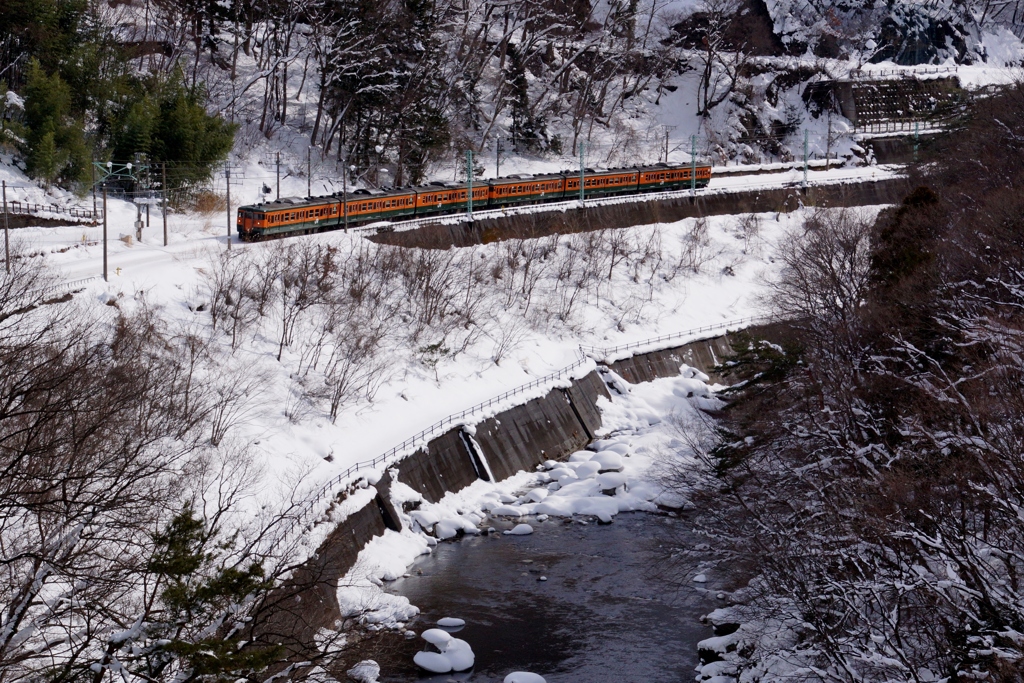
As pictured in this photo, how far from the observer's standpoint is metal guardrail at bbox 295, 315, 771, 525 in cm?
2582

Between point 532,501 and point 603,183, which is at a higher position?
point 603,183

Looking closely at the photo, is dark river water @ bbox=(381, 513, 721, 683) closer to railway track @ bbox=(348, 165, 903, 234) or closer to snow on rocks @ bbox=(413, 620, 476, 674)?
snow on rocks @ bbox=(413, 620, 476, 674)

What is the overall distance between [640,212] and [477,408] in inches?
988

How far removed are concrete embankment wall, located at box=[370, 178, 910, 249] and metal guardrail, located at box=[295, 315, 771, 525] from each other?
8.29 meters

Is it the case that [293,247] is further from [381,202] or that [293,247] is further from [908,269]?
[908,269]

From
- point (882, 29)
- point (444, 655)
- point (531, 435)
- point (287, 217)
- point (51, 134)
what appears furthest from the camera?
point (882, 29)

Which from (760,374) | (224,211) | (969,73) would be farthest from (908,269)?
(969,73)

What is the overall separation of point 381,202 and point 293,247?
8590 mm

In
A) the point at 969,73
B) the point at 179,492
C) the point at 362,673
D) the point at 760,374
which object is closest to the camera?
the point at 362,673

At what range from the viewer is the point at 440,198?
49.7 metres

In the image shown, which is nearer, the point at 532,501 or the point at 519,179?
the point at 532,501

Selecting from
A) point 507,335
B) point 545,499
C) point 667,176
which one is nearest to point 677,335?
point 507,335

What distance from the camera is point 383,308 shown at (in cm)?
3853

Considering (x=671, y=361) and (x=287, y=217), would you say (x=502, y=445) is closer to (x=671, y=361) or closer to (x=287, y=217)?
(x=671, y=361)
